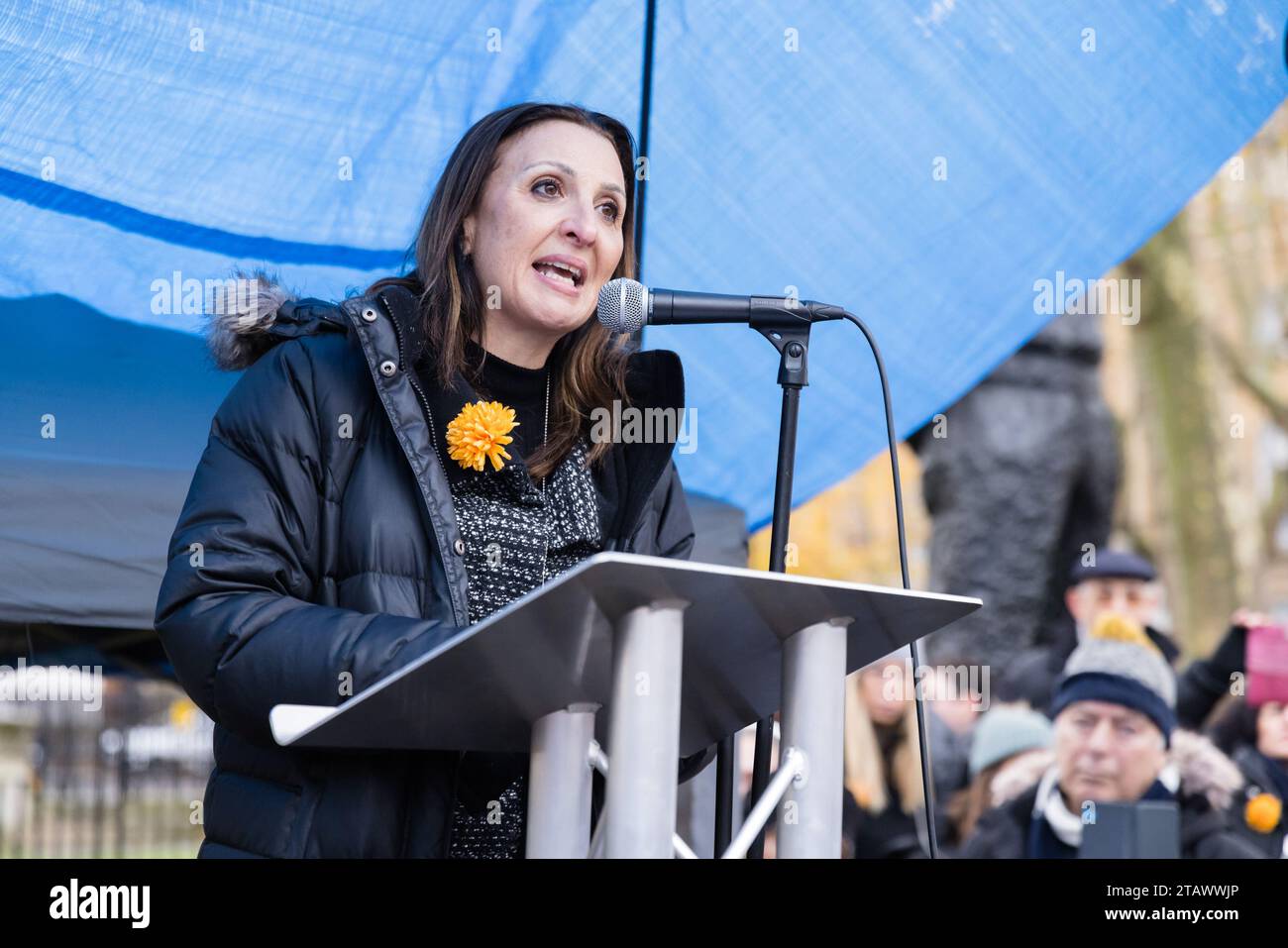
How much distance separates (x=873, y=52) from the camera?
3203 millimetres

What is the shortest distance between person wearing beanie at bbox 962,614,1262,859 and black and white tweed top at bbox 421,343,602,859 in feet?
9.59

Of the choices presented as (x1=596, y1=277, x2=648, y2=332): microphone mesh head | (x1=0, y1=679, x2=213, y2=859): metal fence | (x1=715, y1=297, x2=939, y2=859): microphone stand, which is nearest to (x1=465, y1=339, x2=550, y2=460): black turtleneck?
(x1=596, y1=277, x2=648, y2=332): microphone mesh head

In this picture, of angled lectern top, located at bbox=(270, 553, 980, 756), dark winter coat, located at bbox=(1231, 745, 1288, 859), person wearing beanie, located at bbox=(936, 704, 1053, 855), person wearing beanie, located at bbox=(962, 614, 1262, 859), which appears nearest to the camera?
angled lectern top, located at bbox=(270, 553, 980, 756)

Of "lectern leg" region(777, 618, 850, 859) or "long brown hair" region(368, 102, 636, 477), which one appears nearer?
"lectern leg" region(777, 618, 850, 859)

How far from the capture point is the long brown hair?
2.53m

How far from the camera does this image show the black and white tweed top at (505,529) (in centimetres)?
217

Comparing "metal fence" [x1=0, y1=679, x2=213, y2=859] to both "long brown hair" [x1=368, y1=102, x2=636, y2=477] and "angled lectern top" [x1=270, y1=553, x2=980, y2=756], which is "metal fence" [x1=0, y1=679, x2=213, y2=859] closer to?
"long brown hair" [x1=368, y1=102, x2=636, y2=477]

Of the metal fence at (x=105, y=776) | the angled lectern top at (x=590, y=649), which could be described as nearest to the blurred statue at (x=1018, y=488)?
the metal fence at (x=105, y=776)

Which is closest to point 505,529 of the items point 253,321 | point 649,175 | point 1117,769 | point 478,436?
point 478,436

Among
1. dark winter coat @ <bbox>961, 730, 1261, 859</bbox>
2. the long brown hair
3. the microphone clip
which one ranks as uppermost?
the long brown hair

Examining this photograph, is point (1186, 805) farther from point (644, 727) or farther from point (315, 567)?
point (644, 727)

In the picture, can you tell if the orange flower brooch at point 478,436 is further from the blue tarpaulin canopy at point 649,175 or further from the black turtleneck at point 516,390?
the blue tarpaulin canopy at point 649,175

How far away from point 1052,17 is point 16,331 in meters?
2.33
